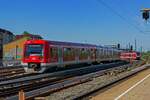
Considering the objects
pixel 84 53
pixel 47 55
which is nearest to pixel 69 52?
pixel 47 55

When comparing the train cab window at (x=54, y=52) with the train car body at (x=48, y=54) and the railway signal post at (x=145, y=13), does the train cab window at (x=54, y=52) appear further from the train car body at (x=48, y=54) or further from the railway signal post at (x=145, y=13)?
the railway signal post at (x=145, y=13)

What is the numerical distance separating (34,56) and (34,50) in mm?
857

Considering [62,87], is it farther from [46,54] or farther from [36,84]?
[46,54]

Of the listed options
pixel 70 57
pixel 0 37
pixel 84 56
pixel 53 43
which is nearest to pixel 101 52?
pixel 84 56

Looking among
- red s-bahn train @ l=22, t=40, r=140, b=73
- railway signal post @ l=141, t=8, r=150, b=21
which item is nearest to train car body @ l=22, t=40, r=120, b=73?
red s-bahn train @ l=22, t=40, r=140, b=73

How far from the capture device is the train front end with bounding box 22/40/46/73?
3591cm

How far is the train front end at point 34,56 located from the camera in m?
35.9

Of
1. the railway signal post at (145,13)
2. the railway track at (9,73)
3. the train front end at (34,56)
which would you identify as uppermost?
the railway signal post at (145,13)

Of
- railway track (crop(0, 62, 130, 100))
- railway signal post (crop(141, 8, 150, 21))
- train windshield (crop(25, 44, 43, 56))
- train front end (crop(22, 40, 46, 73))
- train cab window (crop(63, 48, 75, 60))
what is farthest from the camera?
train cab window (crop(63, 48, 75, 60))

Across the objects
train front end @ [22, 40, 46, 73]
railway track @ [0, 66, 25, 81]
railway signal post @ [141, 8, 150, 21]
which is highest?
railway signal post @ [141, 8, 150, 21]

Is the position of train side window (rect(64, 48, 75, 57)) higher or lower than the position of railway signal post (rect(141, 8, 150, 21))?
lower

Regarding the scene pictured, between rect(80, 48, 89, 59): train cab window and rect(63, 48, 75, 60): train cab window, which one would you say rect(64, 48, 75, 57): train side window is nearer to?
rect(63, 48, 75, 60): train cab window

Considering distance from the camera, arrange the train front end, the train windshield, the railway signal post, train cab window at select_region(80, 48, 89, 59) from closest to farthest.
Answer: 1. the railway signal post
2. the train front end
3. the train windshield
4. train cab window at select_region(80, 48, 89, 59)

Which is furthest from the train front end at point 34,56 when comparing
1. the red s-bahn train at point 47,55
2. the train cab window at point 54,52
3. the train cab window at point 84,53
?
the train cab window at point 84,53
